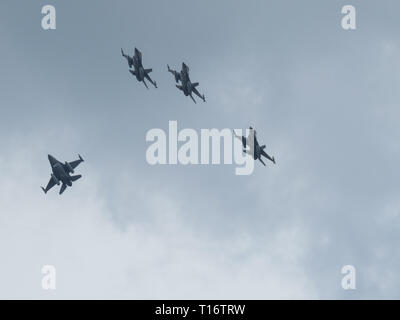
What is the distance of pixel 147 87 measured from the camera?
409 feet

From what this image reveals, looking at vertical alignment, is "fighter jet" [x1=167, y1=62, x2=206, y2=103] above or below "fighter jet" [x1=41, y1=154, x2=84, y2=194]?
above

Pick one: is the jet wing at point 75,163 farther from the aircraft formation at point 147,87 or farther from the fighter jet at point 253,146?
the fighter jet at point 253,146

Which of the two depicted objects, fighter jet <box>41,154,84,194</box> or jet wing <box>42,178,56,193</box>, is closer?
fighter jet <box>41,154,84,194</box>

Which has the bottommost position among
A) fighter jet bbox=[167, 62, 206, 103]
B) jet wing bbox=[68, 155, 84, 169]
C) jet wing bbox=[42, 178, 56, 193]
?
jet wing bbox=[42, 178, 56, 193]

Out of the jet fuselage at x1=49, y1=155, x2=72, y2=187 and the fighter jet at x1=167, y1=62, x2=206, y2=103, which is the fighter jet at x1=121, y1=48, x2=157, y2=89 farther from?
the jet fuselage at x1=49, y1=155, x2=72, y2=187

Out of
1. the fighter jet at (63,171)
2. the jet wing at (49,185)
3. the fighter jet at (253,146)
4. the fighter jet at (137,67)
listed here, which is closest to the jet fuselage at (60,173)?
the fighter jet at (63,171)

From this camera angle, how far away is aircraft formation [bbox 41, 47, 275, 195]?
122 m

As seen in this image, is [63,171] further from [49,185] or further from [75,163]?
Result: [49,185]

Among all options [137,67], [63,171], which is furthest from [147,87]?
[63,171]

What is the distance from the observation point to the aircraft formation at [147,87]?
122 metres

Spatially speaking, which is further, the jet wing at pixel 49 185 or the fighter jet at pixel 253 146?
the jet wing at pixel 49 185

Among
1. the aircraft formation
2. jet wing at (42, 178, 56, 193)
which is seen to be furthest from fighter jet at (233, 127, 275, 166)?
jet wing at (42, 178, 56, 193)

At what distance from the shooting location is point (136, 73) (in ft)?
414
